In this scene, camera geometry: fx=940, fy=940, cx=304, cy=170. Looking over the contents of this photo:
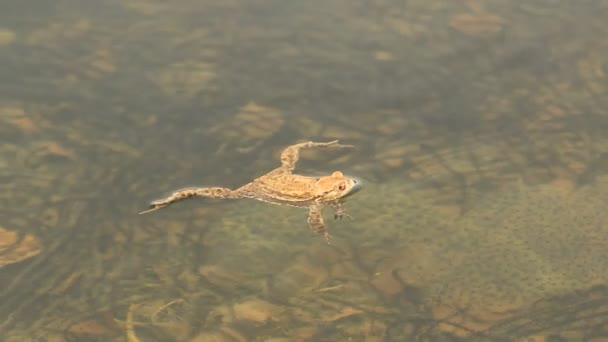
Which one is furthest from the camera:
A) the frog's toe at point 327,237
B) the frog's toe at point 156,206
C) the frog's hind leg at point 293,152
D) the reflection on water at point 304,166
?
the frog's hind leg at point 293,152

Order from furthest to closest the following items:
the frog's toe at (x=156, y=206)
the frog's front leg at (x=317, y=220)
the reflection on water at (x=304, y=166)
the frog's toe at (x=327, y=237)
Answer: the frog's toe at (x=156, y=206)
the frog's front leg at (x=317, y=220)
the frog's toe at (x=327, y=237)
the reflection on water at (x=304, y=166)

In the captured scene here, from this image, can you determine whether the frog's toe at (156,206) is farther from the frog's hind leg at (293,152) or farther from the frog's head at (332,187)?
the frog's head at (332,187)

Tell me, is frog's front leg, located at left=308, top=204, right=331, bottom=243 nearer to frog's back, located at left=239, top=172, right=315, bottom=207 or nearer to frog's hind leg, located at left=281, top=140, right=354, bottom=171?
frog's back, located at left=239, top=172, right=315, bottom=207

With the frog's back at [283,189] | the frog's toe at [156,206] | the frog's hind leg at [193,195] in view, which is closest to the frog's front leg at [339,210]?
the frog's back at [283,189]

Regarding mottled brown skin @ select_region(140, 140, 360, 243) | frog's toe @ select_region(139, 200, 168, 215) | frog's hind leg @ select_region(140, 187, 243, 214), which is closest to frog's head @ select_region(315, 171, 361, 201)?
mottled brown skin @ select_region(140, 140, 360, 243)

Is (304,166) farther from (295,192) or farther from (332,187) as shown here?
(332,187)

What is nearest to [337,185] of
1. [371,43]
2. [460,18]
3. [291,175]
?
[291,175]

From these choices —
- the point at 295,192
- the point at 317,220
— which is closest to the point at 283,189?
the point at 295,192
